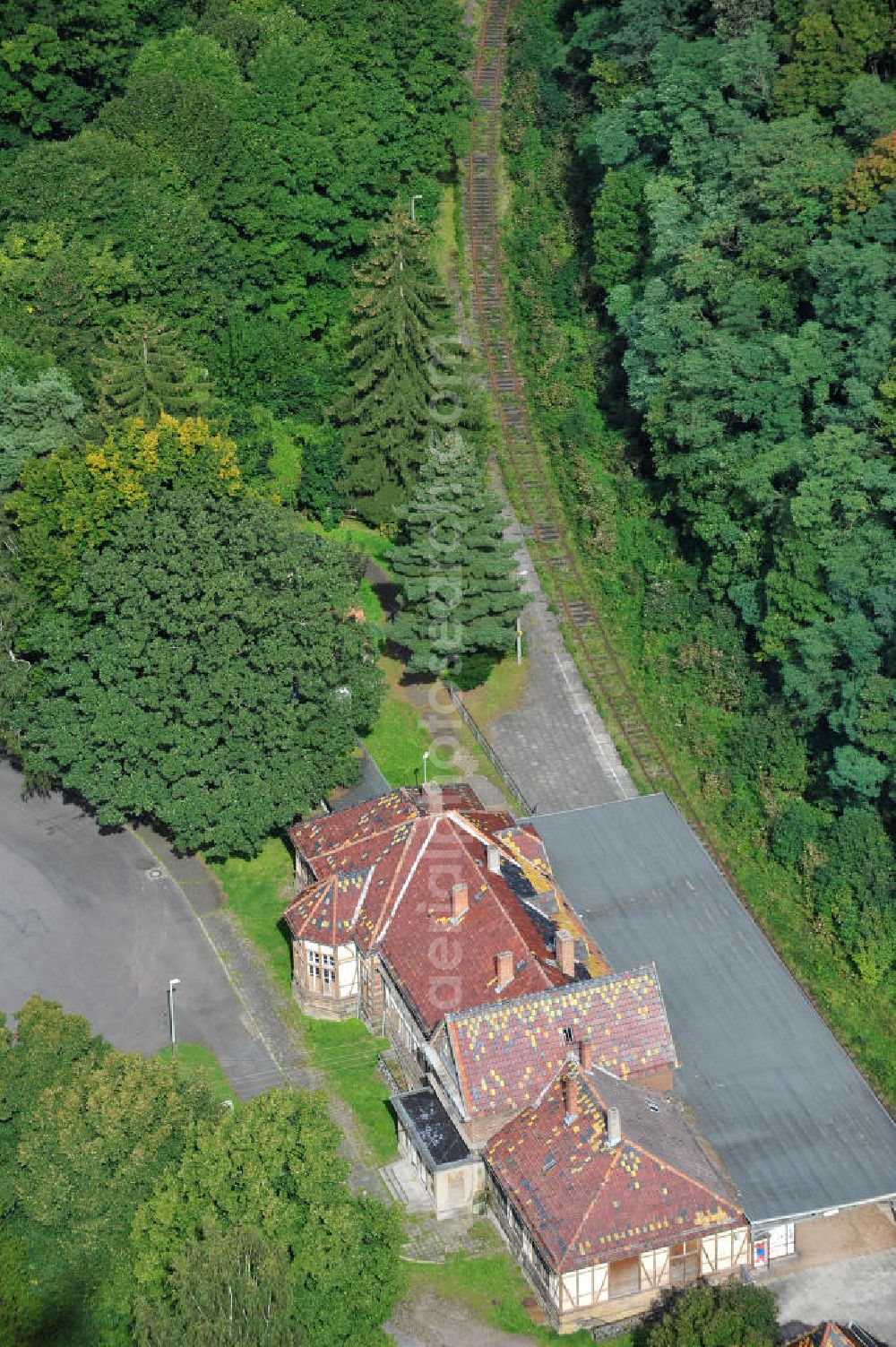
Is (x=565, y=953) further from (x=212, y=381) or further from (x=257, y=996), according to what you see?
(x=212, y=381)

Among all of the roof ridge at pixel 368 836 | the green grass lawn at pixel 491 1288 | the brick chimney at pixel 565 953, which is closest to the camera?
the green grass lawn at pixel 491 1288

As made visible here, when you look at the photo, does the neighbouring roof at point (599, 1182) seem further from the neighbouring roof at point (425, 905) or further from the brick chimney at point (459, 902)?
the brick chimney at point (459, 902)

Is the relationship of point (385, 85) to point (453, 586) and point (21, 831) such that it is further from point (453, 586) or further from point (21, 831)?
point (21, 831)

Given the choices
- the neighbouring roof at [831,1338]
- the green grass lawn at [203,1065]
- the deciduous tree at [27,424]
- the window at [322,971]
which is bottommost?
the green grass lawn at [203,1065]

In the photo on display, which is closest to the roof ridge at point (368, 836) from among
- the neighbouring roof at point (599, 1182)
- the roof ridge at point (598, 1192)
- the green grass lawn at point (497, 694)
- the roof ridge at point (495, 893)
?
the roof ridge at point (495, 893)

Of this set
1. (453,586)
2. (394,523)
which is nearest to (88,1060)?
(453,586)

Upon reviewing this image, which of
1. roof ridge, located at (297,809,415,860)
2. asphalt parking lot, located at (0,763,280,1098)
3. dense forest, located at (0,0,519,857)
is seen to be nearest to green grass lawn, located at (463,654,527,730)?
dense forest, located at (0,0,519,857)
